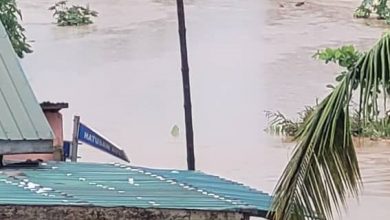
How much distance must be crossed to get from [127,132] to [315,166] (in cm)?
1206

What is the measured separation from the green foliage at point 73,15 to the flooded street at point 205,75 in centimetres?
36

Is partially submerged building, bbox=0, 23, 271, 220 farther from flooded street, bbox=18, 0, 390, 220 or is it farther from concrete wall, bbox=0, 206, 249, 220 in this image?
flooded street, bbox=18, 0, 390, 220

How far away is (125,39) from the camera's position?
26.3 meters

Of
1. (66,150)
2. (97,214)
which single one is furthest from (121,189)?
(66,150)

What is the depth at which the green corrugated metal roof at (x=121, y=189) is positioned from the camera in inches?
164

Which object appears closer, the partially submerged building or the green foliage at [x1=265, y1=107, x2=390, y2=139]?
the partially submerged building

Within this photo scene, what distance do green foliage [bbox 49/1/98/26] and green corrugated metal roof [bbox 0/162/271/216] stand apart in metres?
23.3

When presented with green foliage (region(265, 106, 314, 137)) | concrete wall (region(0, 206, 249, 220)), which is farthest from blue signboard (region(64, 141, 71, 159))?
green foliage (region(265, 106, 314, 137))

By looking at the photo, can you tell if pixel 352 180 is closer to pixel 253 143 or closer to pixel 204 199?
pixel 204 199

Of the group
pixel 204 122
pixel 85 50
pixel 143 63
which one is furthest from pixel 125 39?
pixel 204 122

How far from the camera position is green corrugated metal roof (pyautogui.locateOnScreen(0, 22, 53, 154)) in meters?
4.65

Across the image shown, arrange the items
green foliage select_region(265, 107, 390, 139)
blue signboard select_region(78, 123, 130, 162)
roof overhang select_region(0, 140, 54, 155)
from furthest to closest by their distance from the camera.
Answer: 1. green foliage select_region(265, 107, 390, 139)
2. blue signboard select_region(78, 123, 130, 162)
3. roof overhang select_region(0, 140, 54, 155)

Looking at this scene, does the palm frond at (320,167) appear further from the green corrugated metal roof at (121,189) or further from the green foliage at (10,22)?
the green foliage at (10,22)

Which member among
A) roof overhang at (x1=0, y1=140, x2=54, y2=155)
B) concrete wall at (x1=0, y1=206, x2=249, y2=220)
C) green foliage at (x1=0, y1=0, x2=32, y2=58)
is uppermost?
green foliage at (x1=0, y1=0, x2=32, y2=58)
